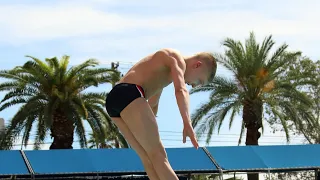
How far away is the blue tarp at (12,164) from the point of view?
48.8 ft

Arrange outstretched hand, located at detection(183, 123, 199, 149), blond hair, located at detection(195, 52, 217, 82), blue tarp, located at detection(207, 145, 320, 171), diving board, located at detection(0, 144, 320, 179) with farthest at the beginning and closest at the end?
blue tarp, located at detection(207, 145, 320, 171), diving board, located at detection(0, 144, 320, 179), blond hair, located at detection(195, 52, 217, 82), outstretched hand, located at detection(183, 123, 199, 149)

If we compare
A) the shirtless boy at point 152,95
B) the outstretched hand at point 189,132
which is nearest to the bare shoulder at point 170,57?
the shirtless boy at point 152,95

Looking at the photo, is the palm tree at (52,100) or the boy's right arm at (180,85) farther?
the palm tree at (52,100)

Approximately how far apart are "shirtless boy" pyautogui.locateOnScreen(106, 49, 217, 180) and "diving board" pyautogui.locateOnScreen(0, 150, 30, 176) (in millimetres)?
9365

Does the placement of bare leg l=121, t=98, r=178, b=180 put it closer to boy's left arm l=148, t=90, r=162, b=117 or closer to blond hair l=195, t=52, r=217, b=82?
A: boy's left arm l=148, t=90, r=162, b=117

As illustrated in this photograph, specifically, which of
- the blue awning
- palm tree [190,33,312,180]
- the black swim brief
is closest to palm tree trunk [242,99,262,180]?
palm tree [190,33,312,180]

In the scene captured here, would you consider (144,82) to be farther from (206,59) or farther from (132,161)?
(132,161)

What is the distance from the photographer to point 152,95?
6004 millimetres

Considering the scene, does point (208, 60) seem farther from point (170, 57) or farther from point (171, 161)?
point (171, 161)

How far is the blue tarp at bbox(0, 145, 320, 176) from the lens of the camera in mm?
15414

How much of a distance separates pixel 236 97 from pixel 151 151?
21471 millimetres

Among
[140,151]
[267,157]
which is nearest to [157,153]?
[140,151]

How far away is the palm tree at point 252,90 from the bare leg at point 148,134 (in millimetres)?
20620

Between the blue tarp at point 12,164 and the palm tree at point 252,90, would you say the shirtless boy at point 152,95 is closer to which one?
the blue tarp at point 12,164
